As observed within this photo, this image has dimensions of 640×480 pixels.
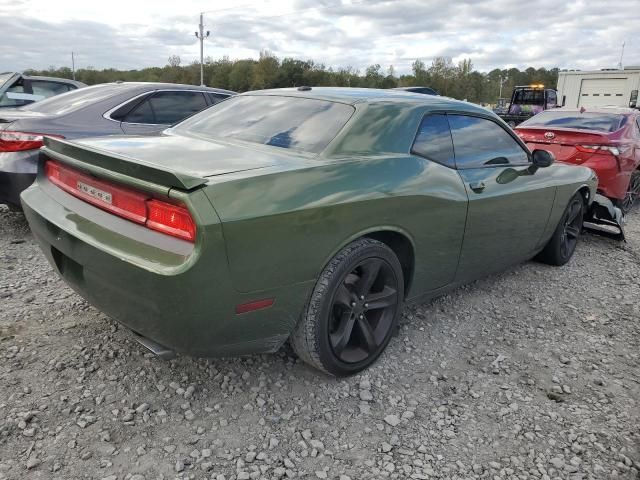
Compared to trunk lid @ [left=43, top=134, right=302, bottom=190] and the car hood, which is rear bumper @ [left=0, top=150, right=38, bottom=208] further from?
the car hood

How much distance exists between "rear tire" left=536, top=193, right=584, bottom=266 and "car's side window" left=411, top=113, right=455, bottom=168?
188 cm

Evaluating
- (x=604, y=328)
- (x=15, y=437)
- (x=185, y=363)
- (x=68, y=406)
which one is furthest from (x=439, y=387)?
(x=15, y=437)

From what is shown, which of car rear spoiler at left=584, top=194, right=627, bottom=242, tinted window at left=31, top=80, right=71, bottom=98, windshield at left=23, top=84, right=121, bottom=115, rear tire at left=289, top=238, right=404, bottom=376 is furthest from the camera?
tinted window at left=31, top=80, right=71, bottom=98

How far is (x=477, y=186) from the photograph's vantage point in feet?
10.8

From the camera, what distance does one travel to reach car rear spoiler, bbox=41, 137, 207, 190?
6.56ft

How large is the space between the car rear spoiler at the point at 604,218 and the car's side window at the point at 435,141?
291 centimetres

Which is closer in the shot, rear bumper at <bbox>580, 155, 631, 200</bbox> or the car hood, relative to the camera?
the car hood

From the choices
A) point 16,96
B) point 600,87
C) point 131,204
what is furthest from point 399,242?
point 600,87

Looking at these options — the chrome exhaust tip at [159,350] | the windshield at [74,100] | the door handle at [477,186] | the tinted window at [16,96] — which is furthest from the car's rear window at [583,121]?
the tinted window at [16,96]

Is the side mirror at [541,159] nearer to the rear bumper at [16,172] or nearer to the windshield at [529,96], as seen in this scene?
the rear bumper at [16,172]

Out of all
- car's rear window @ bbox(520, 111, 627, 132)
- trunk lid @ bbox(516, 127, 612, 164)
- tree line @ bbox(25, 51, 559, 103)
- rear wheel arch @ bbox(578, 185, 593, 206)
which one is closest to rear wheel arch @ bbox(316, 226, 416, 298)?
rear wheel arch @ bbox(578, 185, 593, 206)

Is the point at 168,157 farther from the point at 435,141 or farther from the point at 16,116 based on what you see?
the point at 16,116

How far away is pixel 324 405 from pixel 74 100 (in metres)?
4.29

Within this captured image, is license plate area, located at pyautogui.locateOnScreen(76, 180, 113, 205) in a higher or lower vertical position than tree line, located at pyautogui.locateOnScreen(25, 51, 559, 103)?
lower
